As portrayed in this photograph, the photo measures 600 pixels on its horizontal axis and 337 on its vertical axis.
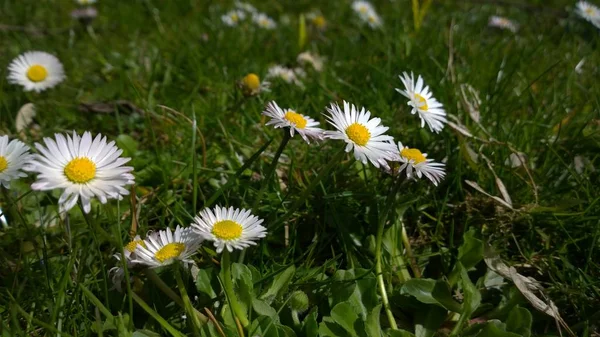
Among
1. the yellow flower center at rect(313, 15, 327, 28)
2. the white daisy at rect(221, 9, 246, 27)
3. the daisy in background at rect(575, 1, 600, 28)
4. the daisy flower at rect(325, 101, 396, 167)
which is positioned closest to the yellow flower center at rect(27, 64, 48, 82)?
the white daisy at rect(221, 9, 246, 27)

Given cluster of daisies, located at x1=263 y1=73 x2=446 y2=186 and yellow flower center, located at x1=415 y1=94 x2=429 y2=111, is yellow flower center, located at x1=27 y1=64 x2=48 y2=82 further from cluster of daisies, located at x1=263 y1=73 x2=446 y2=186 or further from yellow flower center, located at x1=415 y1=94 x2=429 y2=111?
yellow flower center, located at x1=415 y1=94 x2=429 y2=111

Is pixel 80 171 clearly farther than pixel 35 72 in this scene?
No

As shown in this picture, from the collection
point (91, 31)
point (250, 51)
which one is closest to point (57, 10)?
point (91, 31)

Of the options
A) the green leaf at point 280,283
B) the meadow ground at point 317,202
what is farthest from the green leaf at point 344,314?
the green leaf at point 280,283

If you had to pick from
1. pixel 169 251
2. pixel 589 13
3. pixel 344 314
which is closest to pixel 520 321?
pixel 344 314

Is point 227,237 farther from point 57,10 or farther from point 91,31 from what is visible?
point 57,10

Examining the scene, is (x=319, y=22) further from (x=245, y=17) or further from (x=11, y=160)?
(x=11, y=160)

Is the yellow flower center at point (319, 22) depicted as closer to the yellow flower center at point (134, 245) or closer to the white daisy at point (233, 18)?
the white daisy at point (233, 18)
